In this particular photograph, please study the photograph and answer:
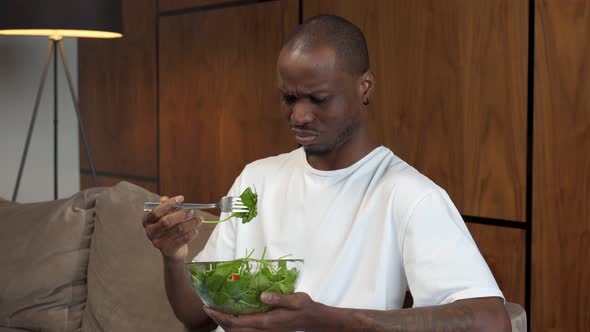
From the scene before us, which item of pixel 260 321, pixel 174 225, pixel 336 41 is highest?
pixel 336 41

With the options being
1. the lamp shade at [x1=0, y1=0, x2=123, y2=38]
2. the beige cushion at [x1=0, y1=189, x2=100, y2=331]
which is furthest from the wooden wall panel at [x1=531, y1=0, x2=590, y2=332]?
the lamp shade at [x1=0, y1=0, x2=123, y2=38]

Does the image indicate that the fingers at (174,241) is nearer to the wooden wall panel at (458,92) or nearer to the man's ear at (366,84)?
the man's ear at (366,84)

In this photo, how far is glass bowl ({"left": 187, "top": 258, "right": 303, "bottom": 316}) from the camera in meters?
1.42

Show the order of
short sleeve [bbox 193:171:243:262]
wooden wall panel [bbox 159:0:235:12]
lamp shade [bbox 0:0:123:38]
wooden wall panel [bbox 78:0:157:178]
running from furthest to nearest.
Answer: wooden wall panel [bbox 78:0:157:178] → wooden wall panel [bbox 159:0:235:12] → lamp shade [bbox 0:0:123:38] → short sleeve [bbox 193:171:243:262]

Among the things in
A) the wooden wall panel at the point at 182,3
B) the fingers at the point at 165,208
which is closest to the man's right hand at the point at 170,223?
the fingers at the point at 165,208

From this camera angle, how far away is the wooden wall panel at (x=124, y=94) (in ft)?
14.8

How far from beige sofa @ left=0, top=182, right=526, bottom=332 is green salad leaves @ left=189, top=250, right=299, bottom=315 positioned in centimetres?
83

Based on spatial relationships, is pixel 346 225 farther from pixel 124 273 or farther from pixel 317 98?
pixel 124 273

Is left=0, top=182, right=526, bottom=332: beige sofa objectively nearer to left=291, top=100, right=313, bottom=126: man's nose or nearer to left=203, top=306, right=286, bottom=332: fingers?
left=291, top=100, right=313, bottom=126: man's nose

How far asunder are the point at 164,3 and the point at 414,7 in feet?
5.91

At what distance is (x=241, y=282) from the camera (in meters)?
1.42

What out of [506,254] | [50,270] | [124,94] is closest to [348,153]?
[506,254]

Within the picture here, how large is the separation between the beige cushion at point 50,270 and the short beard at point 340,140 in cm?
104

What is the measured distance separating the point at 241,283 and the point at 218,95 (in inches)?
104
